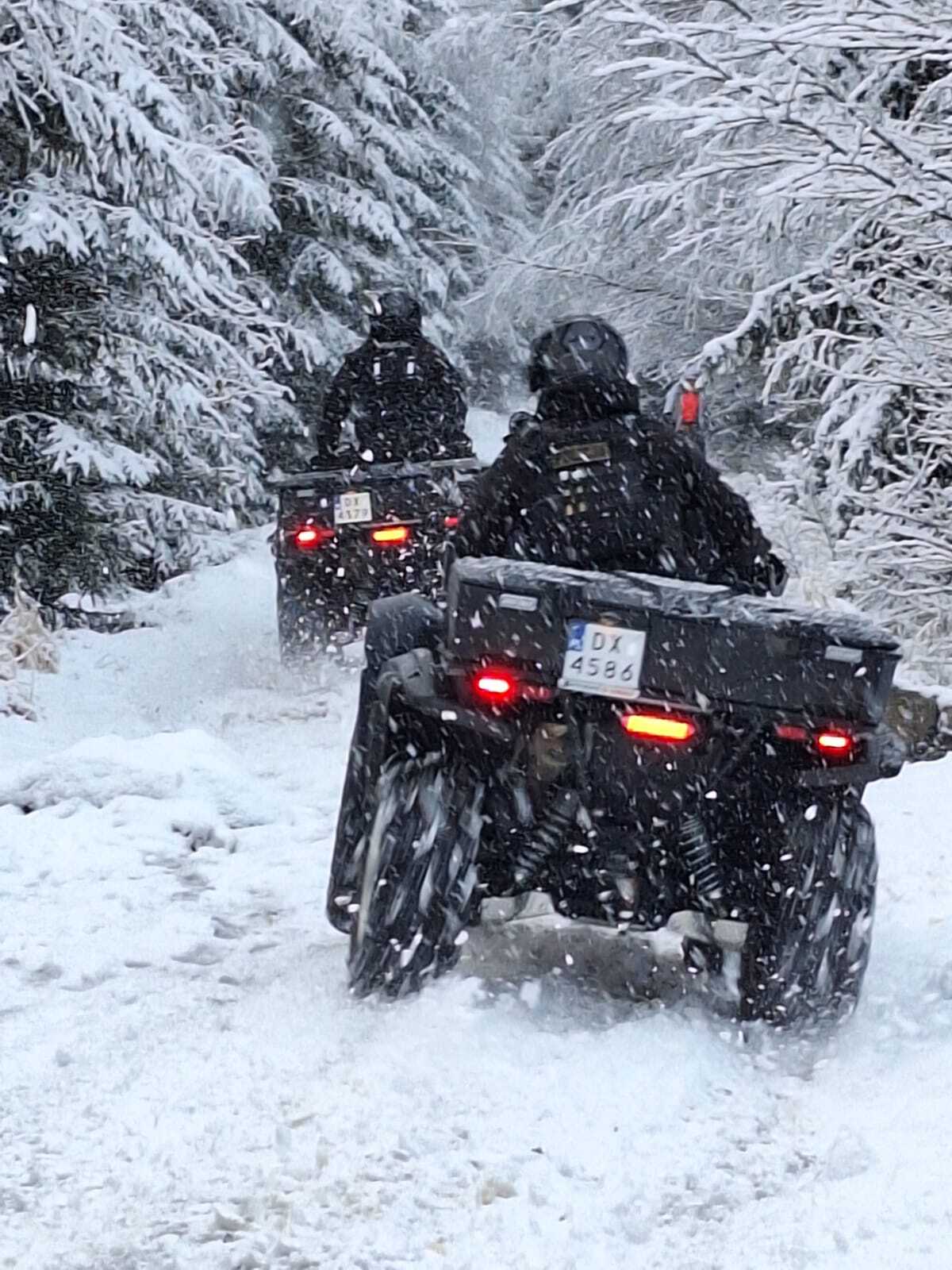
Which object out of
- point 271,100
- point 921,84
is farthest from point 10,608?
point 271,100

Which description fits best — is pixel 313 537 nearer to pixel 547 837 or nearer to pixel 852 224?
pixel 852 224

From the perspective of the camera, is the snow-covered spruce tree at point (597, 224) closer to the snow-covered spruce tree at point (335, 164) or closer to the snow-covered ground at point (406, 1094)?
the snow-covered spruce tree at point (335, 164)

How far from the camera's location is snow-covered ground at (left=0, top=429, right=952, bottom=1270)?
3662 millimetres

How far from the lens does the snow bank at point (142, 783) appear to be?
7832mm

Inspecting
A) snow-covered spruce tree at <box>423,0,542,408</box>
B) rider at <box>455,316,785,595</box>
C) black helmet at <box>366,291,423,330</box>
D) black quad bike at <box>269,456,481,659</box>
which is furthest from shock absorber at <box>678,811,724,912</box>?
snow-covered spruce tree at <box>423,0,542,408</box>

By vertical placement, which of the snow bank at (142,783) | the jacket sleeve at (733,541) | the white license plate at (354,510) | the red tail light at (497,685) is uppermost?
the jacket sleeve at (733,541)

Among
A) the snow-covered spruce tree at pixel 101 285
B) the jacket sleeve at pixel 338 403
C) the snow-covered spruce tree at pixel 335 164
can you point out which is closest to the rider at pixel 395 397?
the jacket sleeve at pixel 338 403

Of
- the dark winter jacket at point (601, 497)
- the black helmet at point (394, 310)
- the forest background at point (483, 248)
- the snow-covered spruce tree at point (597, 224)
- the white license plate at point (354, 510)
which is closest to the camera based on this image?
the dark winter jacket at point (601, 497)

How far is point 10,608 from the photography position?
1250 cm

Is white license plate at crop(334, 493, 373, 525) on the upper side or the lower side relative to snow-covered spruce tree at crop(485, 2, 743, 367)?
lower

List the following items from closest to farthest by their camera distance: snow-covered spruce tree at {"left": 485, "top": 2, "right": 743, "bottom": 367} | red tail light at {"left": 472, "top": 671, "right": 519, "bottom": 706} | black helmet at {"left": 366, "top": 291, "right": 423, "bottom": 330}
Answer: red tail light at {"left": 472, "top": 671, "right": 519, "bottom": 706}, black helmet at {"left": 366, "top": 291, "right": 423, "bottom": 330}, snow-covered spruce tree at {"left": 485, "top": 2, "right": 743, "bottom": 367}

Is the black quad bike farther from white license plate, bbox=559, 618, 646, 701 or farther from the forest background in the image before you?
white license plate, bbox=559, 618, 646, 701

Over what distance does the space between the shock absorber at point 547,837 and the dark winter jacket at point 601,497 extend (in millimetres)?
769

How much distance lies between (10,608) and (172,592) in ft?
16.9
